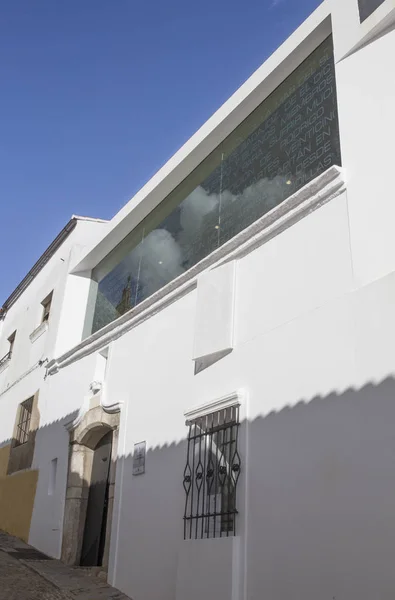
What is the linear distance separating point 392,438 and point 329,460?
1.92 ft

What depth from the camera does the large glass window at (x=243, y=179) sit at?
6406mm

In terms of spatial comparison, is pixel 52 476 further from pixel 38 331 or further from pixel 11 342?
pixel 11 342

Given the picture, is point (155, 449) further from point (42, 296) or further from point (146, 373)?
point (42, 296)

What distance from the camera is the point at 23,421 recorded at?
436 inches

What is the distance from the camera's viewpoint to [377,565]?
385 cm

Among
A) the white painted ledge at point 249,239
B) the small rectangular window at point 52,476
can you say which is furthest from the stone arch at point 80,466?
the white painted ledge at point 249,239

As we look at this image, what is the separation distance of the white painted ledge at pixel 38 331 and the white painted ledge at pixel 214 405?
579 cm

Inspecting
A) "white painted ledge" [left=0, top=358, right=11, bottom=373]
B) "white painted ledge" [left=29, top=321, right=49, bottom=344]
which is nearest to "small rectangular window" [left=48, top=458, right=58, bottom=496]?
"white painted ledge" [left=29, top=321, right=49, bottom=344]

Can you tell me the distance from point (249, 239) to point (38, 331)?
650cm

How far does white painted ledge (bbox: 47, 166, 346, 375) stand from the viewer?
5500 mm

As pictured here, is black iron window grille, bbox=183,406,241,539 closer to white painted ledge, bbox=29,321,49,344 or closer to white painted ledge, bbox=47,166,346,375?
white painted ledge, bbox=47,166,346,375

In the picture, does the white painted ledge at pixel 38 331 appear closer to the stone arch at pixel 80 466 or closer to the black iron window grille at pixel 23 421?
the black iron window grille at pixel 23 421

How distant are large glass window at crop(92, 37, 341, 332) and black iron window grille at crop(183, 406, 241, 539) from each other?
2.42 metres

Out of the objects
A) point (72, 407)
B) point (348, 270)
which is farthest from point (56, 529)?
point (348, 270)
